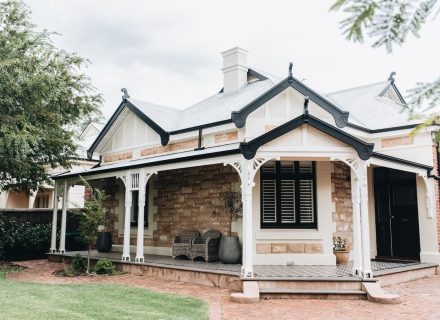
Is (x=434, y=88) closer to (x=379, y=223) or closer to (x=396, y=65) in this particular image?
(x=396, y=65)

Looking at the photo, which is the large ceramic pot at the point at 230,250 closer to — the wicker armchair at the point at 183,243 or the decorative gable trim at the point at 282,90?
the wicker armchair at the point at 183,243

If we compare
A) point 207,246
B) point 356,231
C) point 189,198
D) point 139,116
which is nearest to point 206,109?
Answer: point 139,116

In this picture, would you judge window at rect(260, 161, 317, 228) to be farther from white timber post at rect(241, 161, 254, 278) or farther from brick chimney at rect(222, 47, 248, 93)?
brick chimney at rect(222, 47, 248, 93)

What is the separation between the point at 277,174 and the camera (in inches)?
430

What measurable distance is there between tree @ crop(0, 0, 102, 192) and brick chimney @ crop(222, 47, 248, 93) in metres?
4.39

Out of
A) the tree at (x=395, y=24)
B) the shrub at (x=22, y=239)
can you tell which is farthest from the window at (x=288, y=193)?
the tree at (x=395, y=24)

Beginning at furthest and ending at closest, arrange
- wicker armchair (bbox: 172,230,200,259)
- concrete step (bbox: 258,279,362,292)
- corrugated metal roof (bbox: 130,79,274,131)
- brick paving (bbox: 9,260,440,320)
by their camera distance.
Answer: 1. corrugated metal roof (bbox: 130,79,274,131)
2. wicker armchair (bbox: 172,230,200,259)
3. concrete step (bbox: 258,279,362,292)
4. brick paving (bbox: 9,260,440,320)

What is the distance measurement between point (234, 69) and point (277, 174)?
→ 17.5 feet

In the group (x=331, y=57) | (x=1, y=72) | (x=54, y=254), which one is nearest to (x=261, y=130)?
(x=1, y=72)

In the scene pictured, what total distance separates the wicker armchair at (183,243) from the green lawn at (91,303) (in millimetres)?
2705

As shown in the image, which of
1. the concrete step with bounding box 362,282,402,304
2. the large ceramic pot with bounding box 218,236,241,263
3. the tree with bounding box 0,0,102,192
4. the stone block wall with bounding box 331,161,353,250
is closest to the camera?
the concrete step with bounding box 362,282,402,304

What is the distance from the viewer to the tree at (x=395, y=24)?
1297 millimetres

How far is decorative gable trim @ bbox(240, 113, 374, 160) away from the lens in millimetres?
8898

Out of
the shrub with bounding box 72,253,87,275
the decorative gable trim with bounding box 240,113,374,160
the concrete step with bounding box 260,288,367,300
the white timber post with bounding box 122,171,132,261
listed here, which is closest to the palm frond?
the concrete step with bounding box 260,288,367,300
